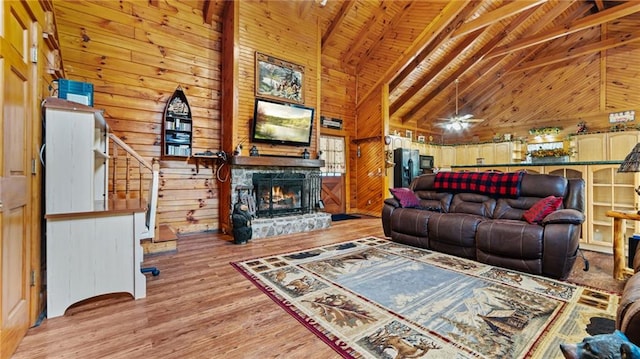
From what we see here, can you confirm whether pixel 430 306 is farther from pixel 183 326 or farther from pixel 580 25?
pixel 580 25

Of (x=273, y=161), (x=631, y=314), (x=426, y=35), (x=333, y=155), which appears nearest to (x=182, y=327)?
(x=631, y=314)

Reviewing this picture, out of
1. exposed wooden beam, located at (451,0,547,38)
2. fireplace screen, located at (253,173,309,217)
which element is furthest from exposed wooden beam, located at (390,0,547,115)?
fireplace screen, located at (253,173,309,217)

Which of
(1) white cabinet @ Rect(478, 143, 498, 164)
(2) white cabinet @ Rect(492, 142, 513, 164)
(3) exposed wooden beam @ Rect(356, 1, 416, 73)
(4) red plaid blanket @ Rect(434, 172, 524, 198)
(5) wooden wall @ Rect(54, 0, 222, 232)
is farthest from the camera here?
(1) white cabinet @ Rect(478, 143, 498, 164)

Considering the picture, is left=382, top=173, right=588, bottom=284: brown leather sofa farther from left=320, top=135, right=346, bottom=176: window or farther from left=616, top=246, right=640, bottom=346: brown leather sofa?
→ left=320, top=135, right=346, bottom=176: window

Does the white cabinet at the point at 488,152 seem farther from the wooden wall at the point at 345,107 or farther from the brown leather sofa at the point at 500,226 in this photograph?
the brown leather sofa at the point at 500,226

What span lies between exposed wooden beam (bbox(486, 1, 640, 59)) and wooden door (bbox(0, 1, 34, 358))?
28.0ft

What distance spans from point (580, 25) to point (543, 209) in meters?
5.51

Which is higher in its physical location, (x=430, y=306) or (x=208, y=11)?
(x=208, y=11)

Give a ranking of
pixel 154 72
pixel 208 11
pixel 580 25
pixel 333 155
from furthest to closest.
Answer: pixel 333 155
pixel 580 25
pixel 208 11
pixel 154 72

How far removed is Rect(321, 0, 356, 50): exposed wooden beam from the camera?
18.3 feet

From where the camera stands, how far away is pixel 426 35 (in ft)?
19.0

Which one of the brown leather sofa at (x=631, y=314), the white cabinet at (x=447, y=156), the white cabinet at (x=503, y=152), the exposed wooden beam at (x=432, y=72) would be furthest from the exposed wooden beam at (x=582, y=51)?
the brown leather sofa at (x=631, y=314)

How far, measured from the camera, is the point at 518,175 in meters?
3.45

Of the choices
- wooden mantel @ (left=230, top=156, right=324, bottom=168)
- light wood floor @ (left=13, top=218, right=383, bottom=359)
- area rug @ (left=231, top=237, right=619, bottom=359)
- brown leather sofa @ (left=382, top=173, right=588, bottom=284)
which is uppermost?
wooden mantel @ (left=230, top=156, right=324, bottom=168)
